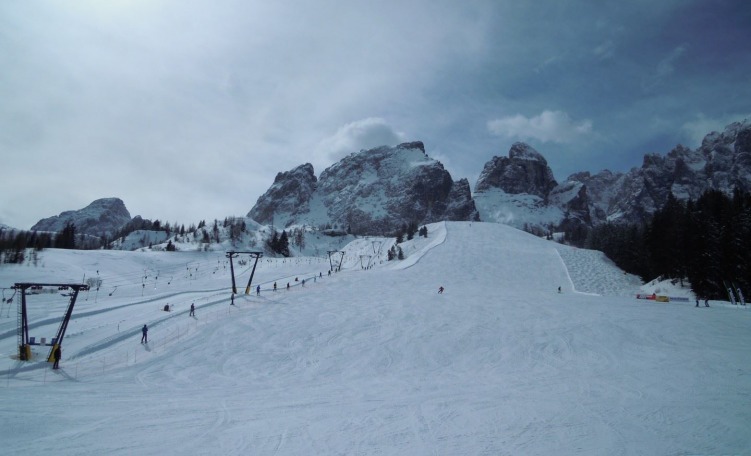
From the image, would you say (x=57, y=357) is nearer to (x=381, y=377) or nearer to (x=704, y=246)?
(x=381, y=377)

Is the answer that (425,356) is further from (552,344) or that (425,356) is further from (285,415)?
(285,415)

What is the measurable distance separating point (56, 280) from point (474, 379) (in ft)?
200

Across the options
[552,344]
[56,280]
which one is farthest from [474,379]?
[56,280]

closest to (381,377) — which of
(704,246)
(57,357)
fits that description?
(57,357)

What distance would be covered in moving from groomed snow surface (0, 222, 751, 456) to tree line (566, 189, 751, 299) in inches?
266

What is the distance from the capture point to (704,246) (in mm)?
45031

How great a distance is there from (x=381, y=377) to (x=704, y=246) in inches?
1732

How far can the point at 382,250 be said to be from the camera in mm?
114188

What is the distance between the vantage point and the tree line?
40969mm

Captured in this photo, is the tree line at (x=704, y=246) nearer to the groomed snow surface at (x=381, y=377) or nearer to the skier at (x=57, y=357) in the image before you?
the groomed snow surface at (x=381, y=377)

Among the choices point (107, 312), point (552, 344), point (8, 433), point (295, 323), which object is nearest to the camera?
point (8, 433)

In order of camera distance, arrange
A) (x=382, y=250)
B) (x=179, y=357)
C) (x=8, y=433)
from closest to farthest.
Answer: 1. (x=8, y=433)
2. (x=179, y=357)
3. (x=382, y=250)

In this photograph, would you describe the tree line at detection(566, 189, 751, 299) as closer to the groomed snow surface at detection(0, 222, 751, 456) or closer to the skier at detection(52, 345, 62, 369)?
the groomed snow surface at detection(0, 222, 751, 456)

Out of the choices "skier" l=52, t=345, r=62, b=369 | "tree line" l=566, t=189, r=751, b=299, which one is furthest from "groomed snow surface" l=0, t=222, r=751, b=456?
"tree line" l=566, t=189, r=751, b=299
